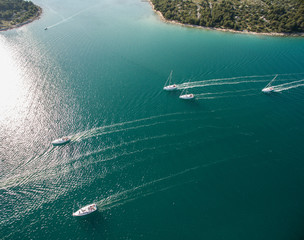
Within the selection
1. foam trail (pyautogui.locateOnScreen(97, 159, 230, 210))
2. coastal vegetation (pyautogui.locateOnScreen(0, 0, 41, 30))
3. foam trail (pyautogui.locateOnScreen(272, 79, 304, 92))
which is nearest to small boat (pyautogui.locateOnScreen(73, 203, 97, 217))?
foam trail (pyautogui.locateOnScreen(97, 159, 230, 210))

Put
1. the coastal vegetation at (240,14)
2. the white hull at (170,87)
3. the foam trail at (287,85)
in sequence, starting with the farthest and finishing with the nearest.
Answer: the coastal vegetation at (240,14) < the foam trail at (287,85) < the white hull at (170,87)

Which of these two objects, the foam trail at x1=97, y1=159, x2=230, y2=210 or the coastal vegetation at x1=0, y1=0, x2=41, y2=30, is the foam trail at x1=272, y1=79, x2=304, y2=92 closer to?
the foam trail at x1=97, y1=159, x2=230, y2=210

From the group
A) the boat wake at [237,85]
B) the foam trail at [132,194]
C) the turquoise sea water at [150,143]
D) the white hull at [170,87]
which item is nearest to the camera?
the turquoise sea water at [150,143]

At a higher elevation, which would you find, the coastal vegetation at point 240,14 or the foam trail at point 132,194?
the coastal vegetation at point 240,14

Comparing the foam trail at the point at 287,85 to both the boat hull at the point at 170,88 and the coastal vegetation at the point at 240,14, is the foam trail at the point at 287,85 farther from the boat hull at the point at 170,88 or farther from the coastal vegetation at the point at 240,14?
the coastal vegetation at the point at 240,14

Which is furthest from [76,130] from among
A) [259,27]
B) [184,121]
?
[259,27]

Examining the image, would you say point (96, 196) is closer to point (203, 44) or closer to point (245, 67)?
point (245, 67)

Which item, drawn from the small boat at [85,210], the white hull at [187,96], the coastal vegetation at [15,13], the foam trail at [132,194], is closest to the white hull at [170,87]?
the white hull at [187,96]
